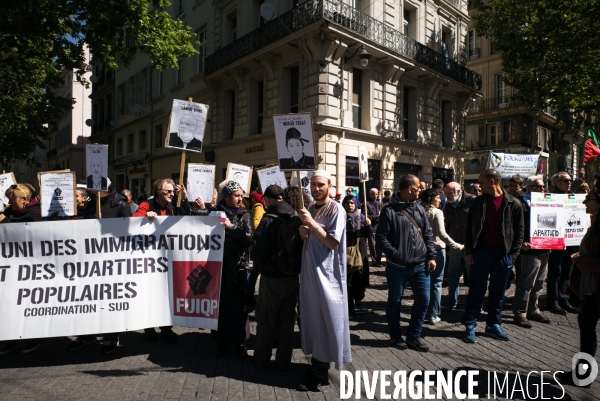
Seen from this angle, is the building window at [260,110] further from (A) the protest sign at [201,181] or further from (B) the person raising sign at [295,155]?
(B) the person raising sign at [295,155]

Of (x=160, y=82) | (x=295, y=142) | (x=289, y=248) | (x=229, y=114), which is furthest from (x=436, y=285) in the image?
(x=160, y=82)

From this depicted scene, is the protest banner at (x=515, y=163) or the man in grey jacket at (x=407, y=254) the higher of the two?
the protest banner at (x=515, y=163)

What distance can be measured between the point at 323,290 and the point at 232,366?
133cm

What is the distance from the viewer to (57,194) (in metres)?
5.85

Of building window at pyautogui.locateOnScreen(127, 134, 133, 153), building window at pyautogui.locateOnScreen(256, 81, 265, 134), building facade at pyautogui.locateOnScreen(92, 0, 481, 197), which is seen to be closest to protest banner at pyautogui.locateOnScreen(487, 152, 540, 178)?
building facade at pyautogui.locateOnScreen(92, 0, 481, 197)

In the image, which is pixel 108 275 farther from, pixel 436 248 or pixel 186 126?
pixel 436 248

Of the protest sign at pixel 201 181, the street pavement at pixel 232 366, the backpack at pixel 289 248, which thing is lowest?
the street pavement at pixel 232 366

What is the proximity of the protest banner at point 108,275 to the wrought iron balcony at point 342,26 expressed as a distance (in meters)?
12.9

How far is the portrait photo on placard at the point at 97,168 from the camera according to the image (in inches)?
220

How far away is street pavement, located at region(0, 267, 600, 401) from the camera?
143 inches

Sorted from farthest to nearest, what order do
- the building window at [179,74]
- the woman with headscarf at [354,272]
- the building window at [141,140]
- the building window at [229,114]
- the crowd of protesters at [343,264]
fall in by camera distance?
the building window at [141,140], the building window at [179,74], the building window at [229,114], the woman with headscarf at [354,272], the crowd of protesters at [343,264]

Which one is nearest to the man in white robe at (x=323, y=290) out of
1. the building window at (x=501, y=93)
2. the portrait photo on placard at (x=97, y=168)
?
the portrait photo on placard at (x=97, y=168)

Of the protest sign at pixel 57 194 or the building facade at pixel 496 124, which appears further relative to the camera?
the building facade at pixel 496 124

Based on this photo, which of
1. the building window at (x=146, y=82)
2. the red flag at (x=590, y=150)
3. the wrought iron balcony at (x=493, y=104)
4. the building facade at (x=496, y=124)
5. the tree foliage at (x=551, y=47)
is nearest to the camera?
the red flag at (x=590, y=150)
